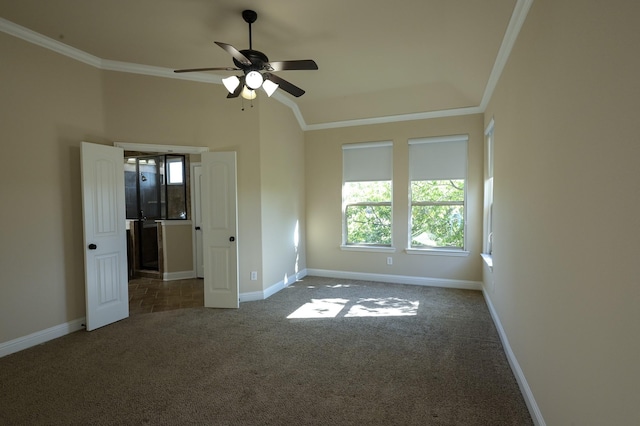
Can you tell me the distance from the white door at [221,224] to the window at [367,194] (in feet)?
7.26

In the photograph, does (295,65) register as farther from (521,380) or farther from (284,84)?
(521,380)

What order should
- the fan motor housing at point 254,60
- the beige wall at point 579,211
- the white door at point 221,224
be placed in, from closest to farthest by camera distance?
the beige wall at point 579,211, the fan motor housing at point 254,60, the white door at point 221,224

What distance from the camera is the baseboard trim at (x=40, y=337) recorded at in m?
3.06

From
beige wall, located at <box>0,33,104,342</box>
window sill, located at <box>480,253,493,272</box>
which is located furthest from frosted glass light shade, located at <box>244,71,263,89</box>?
window sill, located at <box>480,253,493,272</box>

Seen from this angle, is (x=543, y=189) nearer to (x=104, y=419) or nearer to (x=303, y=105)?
(x=104, y=419)

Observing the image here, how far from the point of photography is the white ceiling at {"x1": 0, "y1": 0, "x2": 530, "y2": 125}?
2.76m

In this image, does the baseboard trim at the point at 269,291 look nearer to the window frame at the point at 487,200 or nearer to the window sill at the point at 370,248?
the window sill at the point at 370,248

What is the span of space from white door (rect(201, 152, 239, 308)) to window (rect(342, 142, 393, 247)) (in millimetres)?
2213

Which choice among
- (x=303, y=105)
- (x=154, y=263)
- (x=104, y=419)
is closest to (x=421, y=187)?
(x=303, y=105)

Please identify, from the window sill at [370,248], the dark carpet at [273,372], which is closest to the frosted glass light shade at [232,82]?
the dark carpet at [273,372]

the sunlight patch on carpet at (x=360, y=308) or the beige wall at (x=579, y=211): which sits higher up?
the beige wall at (x=579, y=211)

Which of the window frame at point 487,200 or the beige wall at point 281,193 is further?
the beige wall at point 281,193

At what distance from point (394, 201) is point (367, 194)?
0.51 meters

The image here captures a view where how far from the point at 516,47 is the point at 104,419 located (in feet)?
13.8
